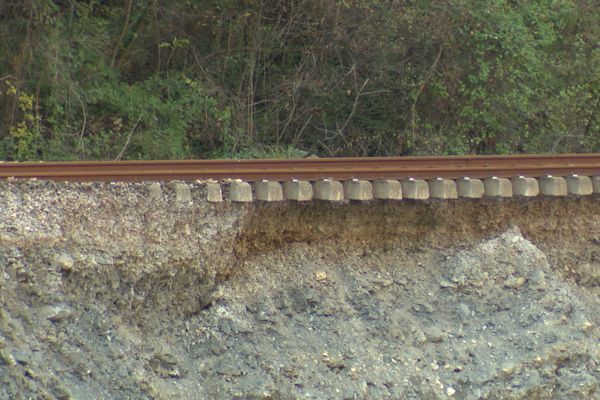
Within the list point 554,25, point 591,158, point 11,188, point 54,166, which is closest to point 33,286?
point 11,188

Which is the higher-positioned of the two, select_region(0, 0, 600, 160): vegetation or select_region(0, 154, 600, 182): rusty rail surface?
select_region(0, 154, 600, 182): rusty rail surface

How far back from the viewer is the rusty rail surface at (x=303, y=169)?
7.75 meters

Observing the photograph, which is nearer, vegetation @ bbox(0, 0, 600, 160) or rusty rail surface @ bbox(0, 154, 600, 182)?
rusty rail surface @ bbox(0, 154, 600, 182)

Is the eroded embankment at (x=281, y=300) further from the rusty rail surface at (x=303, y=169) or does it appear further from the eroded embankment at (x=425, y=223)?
the rusty rail surface at (x=303, y=169)

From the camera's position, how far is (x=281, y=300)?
7418mm

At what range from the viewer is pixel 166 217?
735cm

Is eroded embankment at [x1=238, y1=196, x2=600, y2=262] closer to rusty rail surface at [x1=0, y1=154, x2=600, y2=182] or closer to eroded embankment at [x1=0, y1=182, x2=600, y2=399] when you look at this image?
eroded embankment at [x1=0, y1=182, x2=600, y2=399]

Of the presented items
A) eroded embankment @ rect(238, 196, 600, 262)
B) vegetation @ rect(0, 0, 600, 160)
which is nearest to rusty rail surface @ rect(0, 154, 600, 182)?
eroded embankment @ rect(238, 196, 600, 262)

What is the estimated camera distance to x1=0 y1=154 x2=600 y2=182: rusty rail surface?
775 cm

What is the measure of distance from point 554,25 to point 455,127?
217 centimetres

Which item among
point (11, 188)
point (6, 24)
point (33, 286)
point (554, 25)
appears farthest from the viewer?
point (554, 25)

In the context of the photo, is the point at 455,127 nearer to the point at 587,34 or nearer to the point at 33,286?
the point at 587,34

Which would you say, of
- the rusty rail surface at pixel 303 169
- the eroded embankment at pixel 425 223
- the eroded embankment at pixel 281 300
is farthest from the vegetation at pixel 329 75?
the eroded embankment at pixel 281 300

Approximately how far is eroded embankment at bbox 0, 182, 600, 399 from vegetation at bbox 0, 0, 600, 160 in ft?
17.1
